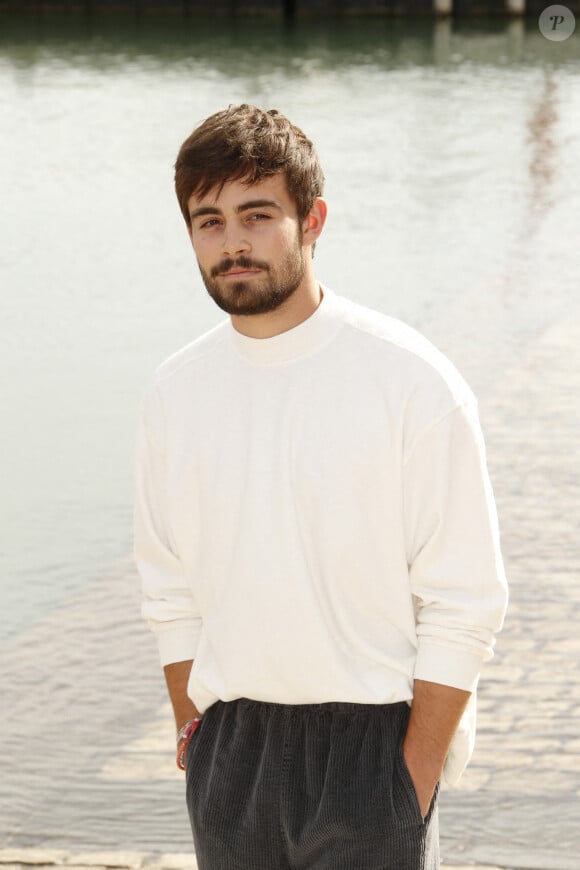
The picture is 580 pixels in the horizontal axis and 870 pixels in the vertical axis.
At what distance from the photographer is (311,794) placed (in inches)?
75.5

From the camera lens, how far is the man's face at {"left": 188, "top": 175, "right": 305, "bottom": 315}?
200 centimetres

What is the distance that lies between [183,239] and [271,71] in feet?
28.9

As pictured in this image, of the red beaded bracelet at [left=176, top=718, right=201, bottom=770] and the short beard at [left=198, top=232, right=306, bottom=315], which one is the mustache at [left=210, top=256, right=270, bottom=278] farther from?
the red beaded bracelet at [left=176, top=718, right=201, bottom=770]

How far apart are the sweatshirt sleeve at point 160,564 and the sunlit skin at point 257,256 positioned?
0.73 ft

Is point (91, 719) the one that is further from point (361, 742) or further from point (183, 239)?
point (183, 239)

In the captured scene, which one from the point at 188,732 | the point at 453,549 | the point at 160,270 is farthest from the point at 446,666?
the point at 160,270

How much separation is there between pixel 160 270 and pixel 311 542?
8942 millimetres

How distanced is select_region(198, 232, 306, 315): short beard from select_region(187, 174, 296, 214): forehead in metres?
0.08

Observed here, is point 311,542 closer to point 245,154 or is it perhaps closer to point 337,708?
point 337,708

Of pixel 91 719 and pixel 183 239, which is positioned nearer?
pixel 91 719

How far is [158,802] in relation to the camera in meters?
3.63

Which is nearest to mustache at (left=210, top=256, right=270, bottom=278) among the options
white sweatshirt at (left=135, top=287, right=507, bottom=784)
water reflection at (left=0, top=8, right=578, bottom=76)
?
white sweatshirt at (left=135, top=287, right=507, bottom=784)

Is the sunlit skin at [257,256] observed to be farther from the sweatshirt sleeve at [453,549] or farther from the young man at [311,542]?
the sweatshirt sleeve at [453,549]

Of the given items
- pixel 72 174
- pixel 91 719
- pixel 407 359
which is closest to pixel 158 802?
pixel 91 719
